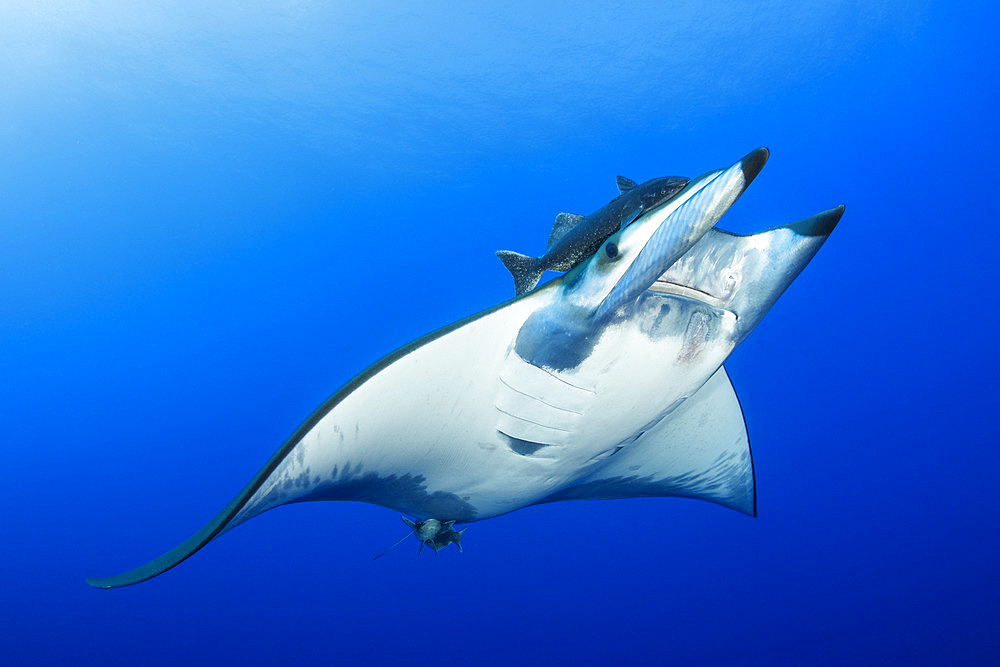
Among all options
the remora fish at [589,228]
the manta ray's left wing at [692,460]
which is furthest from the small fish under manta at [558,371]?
the manta ray's left wing at [692,460]

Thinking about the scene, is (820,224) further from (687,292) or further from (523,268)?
(523,268)

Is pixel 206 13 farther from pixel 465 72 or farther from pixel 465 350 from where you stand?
pixel 465 350

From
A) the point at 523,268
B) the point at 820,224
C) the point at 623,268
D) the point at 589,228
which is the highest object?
the point at 523,268

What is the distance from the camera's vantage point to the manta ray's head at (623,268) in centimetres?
95

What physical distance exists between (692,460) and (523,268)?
47.5 inches

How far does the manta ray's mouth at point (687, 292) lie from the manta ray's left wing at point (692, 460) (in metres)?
0.69

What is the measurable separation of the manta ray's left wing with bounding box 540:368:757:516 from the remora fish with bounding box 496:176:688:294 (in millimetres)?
749

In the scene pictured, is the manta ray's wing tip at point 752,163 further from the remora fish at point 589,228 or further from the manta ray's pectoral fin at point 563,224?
the manta ray's pectoral fin at point 563,224

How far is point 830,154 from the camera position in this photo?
26.7 feet

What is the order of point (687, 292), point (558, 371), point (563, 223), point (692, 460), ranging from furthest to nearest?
point (692, 460) < point (563, 223) < point (558, 371) < point (687, 292)

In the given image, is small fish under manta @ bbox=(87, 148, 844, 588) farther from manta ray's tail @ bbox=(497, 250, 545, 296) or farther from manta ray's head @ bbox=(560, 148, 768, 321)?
manta ray's tail @ bbox=(497, 250, 545, 296)

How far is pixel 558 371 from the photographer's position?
146 centimetres

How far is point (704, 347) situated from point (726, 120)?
7734 mm

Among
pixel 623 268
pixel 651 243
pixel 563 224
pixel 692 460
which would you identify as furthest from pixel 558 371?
pixel 692 460
